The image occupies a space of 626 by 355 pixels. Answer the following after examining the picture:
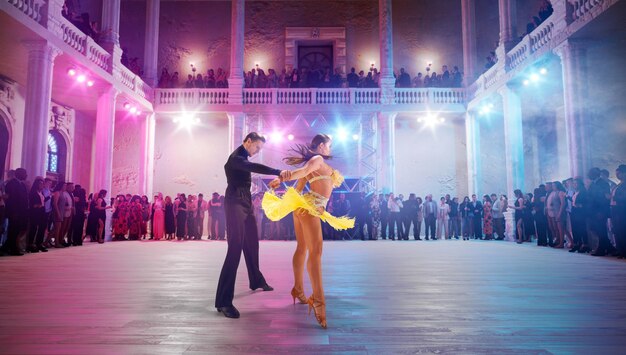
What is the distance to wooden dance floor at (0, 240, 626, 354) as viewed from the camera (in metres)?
2.40

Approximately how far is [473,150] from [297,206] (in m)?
15.6

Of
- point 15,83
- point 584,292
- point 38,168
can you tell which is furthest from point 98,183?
point 584,292

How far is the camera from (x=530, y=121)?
1686 cm

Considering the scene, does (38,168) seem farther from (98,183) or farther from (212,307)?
(212,307)

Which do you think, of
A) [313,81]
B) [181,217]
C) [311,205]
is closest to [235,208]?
[311,205]

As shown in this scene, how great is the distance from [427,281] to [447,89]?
47.5ft

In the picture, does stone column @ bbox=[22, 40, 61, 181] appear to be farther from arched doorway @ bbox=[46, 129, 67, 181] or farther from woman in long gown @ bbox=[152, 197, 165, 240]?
arched doorway @ bbox=[46, 129, 67, 181]

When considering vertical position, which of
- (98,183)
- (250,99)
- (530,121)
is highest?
(250,99)

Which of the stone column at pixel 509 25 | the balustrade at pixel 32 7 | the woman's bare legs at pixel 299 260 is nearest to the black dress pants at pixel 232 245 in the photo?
the woman's bare legs at pixel 299 260

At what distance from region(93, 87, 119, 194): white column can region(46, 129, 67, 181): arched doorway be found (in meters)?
3.48

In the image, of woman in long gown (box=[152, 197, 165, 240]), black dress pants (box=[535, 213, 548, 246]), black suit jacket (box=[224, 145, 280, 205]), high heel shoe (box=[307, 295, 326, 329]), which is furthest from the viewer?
woman in long gown (box=[152, 197, 165, 240])

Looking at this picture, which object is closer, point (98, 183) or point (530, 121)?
point (98, 183)

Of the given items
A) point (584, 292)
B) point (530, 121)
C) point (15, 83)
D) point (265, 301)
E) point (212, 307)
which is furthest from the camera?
point (530, 121)

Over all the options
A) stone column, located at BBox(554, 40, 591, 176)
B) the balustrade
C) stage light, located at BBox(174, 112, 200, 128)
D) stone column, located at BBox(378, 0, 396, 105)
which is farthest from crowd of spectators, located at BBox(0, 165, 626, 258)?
stone column, located at BBox(378, 0, 396, 105)
